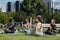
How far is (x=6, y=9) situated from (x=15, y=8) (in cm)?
201

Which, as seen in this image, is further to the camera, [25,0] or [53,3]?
[53,3]

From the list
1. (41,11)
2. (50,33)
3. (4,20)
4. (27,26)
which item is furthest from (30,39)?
(41,11)

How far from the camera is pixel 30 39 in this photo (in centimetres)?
862

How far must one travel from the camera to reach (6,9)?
51812mm

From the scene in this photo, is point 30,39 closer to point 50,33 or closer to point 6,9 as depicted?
point 50,33

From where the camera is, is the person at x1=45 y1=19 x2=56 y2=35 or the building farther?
the building

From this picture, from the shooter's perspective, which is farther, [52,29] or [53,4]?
[53,4]

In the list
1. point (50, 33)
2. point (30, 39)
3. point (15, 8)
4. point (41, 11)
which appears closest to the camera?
point (30, 39)

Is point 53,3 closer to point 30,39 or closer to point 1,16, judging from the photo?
point 1,16

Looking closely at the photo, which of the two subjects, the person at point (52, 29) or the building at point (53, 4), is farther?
the building at point (53, 4)

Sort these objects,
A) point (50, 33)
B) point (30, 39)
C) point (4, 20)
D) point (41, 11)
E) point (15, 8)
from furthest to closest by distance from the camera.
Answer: point (15, 8)
point (41, 11)
point (4, 20)
point (50, 33)
point (30, 39)

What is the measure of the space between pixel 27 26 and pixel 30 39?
4.11 m

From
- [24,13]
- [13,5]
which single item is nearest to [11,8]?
[13,5]

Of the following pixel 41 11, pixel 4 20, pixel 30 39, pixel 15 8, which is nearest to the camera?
pixel 30 39
